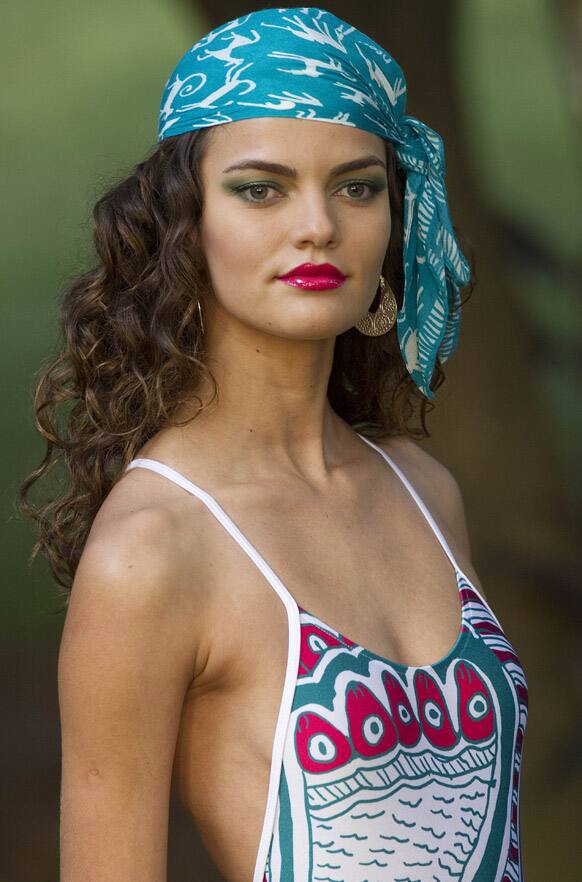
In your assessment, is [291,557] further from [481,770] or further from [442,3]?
[442,3]

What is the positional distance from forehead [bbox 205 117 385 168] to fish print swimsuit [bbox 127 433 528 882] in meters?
0.42

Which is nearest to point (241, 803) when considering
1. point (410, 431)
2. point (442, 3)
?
point (410, 431)

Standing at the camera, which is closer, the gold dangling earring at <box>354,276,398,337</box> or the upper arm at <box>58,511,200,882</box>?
the upper arm at <box>58,511,200,882</box>

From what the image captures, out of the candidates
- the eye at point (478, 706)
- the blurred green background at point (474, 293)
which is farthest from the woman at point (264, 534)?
the blurred green background at point (474, 293)

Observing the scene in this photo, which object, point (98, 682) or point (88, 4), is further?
point (88, 4)

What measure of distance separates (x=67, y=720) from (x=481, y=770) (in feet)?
1.81

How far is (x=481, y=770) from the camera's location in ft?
6.05

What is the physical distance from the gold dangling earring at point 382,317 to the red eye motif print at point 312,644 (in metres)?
0.61

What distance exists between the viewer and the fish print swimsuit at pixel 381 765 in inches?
66.7

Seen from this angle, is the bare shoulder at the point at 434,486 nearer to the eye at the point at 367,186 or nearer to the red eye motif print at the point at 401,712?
the red eye motif print at the point at 401,712

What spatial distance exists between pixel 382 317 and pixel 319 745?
0.76 m

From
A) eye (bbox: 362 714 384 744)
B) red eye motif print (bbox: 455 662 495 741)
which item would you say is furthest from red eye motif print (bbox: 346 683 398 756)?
red eye motif print (bbox: 455 662 495 741)

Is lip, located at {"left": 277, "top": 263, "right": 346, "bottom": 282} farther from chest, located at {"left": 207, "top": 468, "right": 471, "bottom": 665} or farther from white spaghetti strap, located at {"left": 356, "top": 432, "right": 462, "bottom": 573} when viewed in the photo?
white spaghetti strap, located at {"left": 356, "top": 432, "right": 462, "bottom": 573}

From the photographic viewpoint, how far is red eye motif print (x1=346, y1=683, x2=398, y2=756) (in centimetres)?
171
